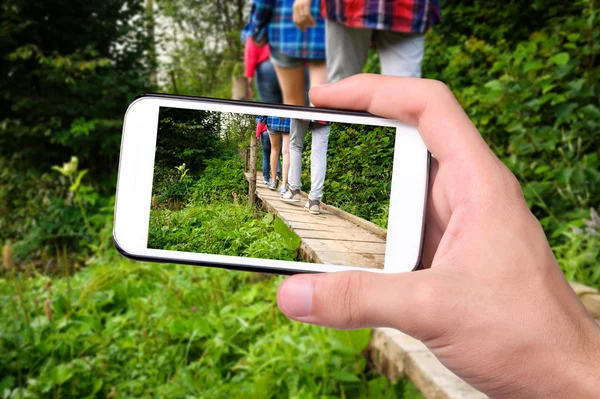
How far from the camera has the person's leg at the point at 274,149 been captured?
0.95 metres

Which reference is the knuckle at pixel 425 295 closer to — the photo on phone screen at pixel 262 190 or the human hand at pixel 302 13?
the photo on phone screen at pixel 262 190

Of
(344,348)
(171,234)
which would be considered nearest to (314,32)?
(344,348)

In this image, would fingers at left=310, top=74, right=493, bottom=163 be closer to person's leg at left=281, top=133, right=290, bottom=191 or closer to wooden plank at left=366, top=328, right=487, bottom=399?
person's leg at left=281, top=133, right=290, bottom=191

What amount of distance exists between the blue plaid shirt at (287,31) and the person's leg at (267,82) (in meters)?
0.66

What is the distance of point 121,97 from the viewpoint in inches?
250

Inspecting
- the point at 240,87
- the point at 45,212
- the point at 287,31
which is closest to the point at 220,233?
the point at 287,31

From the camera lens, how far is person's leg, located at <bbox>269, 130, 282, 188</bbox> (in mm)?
953

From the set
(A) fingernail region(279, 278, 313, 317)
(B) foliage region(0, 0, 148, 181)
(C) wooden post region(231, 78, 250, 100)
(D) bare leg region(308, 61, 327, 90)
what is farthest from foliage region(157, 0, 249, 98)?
(A) fingernail region(279, 278, 313, 317)

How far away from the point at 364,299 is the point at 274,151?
33 centimetres

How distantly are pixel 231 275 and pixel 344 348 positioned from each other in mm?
1061

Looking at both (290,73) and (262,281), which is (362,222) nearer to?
(262,281)

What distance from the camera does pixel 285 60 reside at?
2.62 meters

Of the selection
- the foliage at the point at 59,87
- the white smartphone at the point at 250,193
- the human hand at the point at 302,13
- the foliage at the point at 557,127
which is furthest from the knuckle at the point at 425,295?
the foliage at the point at 59,87

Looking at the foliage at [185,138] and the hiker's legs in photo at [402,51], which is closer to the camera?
the foliage at [185,138]
